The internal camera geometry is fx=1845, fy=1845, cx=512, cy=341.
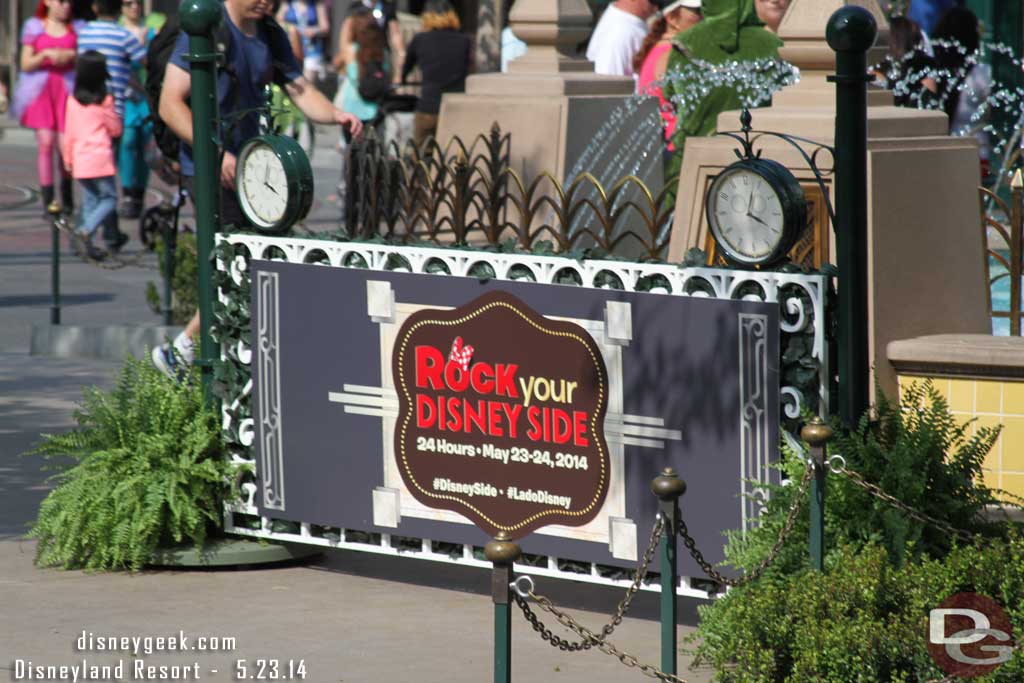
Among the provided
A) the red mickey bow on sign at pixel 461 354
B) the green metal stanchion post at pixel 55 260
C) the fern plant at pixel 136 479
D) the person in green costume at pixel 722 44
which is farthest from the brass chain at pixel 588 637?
the green metal stanchion post at pixel 55 260

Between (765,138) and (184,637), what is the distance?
3023 mm

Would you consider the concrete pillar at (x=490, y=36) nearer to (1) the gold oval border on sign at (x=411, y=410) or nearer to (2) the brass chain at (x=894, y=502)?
(1) the gold oval border on sign at (x=411, y=410)

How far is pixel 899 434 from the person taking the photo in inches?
218

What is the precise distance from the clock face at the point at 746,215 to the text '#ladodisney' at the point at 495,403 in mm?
719

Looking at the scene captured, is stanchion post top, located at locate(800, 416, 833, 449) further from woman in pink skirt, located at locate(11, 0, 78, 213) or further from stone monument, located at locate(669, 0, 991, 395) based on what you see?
woman in pink skirt, located at locate(11, 0, 78, 213)

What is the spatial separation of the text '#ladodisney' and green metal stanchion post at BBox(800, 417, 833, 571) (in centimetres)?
102

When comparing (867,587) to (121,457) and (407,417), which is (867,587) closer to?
(407,417)

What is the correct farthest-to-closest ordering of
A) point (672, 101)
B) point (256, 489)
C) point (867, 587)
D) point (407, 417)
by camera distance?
point (672, 101), point (256, 489), point (407, 417), point (867, 587)

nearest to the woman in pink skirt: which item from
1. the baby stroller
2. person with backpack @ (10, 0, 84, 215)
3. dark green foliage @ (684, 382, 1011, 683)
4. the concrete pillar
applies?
person with backpack @ (10, 0, 84, 215)

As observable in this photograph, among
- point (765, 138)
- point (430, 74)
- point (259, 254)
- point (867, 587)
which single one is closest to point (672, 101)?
point (765, 138)

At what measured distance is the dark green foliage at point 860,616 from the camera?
4898 millimetres

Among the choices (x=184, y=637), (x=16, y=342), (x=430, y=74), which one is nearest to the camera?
(x=184, y=637)

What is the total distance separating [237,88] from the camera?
26.1ft

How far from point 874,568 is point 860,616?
0.20 m
